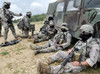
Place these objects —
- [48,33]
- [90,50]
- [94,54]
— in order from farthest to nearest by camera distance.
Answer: [48,33]
[90,50]
[94,54]

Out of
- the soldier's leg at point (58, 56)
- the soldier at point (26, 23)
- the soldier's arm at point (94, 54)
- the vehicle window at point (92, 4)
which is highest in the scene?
the vehicle window at point (92, 4)

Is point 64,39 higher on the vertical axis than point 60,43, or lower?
higher

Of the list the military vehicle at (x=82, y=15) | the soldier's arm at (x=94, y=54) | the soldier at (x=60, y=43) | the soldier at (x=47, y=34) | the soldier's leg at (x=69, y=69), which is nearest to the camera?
the soldier's arm at (x=94, y=54)

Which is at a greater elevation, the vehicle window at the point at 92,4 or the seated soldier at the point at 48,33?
the vehicle window at the point at 92,4

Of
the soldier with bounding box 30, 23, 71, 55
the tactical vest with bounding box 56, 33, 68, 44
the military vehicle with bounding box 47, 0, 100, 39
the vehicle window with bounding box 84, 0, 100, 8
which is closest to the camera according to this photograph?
the military vehicle with bounding box 47, 0, 100, 39

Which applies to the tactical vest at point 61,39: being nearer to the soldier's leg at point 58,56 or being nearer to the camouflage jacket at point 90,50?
the soldier's leg at point 58,56

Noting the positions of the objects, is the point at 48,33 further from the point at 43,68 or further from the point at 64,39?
the point at 43,68

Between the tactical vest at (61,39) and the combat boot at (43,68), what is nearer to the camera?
the combat boot at (43,68)

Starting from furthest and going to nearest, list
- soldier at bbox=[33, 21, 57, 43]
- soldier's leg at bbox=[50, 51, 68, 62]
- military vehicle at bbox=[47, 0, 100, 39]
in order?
soldier at bbox=[33, 21, 57, 43], military vehicle at bbox=[47, 0, 100, 39], soldier's leg at bbox=[50, 51, 68, 62]

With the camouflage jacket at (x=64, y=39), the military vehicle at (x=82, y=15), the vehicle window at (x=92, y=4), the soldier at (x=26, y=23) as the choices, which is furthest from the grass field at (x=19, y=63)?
the soldier at (x=26, y=23)

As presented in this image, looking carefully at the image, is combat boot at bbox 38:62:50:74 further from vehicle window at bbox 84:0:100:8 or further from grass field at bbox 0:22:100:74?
vehicle window at bbox 84:0:100:8

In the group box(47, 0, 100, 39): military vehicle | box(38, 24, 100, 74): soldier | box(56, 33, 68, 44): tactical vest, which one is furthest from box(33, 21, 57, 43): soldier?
box(38, 24, 100, 74): soldier

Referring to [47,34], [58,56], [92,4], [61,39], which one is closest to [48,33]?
[47,34]

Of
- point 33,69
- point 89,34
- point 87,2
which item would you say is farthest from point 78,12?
point 33,69
